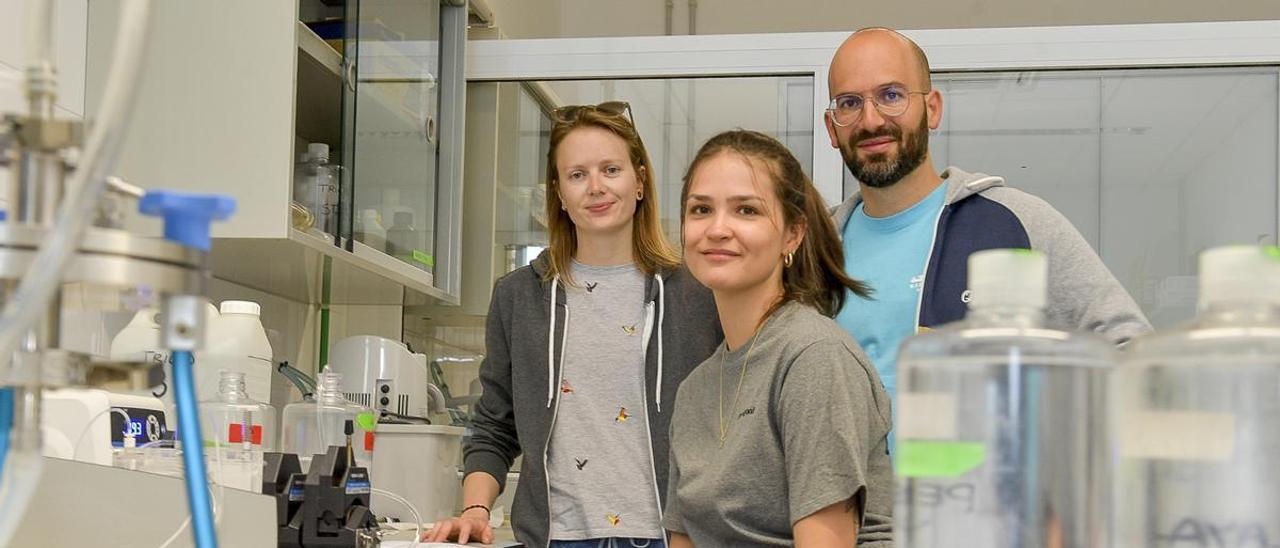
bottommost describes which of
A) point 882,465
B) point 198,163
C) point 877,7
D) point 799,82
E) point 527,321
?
point 882,465

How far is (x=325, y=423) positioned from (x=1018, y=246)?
1.20 metres

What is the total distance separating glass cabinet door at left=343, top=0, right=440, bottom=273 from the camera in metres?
2.49

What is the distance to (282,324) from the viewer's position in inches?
114

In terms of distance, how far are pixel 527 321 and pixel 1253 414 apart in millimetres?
1530

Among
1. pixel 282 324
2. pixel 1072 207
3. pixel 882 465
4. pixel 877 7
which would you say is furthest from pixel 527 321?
pixel 877 7

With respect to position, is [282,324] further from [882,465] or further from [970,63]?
[882,465]

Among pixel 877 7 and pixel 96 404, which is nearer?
pixel 96 404

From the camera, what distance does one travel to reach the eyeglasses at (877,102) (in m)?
1.77

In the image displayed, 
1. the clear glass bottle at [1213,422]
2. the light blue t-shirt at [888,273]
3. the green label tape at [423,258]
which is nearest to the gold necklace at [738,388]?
the light blue t-shirt at [888,273]

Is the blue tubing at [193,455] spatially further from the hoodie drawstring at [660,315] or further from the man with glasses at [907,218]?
the hoodie drawstring at [660,315]

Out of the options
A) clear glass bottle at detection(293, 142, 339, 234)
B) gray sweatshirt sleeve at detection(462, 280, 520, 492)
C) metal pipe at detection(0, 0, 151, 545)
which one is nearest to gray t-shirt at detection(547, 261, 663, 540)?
gray sweatshirt sleeve at detection(462, 280, 520, 492)

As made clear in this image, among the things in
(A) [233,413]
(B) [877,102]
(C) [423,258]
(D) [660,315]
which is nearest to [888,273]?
(B) [877,102]

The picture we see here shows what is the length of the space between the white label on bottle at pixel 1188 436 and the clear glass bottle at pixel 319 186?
1922 mm

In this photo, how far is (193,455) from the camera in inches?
21.0
